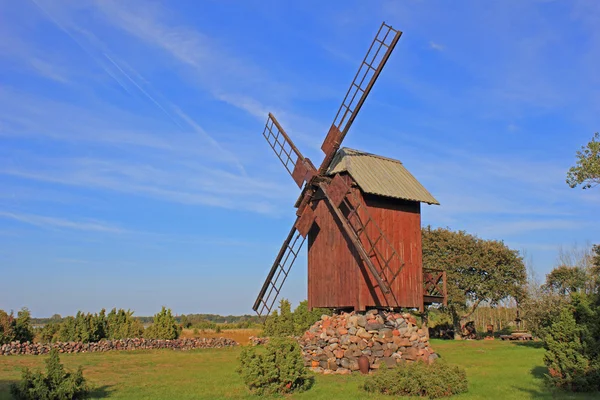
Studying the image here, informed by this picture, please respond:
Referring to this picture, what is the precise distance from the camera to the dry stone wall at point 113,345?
25.5 m

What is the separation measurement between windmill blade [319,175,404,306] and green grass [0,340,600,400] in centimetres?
407

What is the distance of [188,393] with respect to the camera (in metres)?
14.7

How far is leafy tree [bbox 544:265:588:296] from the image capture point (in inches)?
1375

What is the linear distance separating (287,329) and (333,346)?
53.8 feet

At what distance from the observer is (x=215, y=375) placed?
1866 centimetres

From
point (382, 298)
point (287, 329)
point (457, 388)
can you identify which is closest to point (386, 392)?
point (457, 388)

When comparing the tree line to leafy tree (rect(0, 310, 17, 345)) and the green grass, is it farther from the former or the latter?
the green grass

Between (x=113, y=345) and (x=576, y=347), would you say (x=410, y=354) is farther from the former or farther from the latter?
(x=113, y=345)

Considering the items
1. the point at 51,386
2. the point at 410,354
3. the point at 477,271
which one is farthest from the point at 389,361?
the point at 477,271

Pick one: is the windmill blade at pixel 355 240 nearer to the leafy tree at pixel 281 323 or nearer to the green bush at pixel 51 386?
the green bush at pixel 51 386

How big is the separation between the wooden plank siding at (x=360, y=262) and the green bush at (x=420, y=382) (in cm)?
421

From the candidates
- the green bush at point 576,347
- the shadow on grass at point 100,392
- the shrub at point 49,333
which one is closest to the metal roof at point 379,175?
the green bush at point 576,347

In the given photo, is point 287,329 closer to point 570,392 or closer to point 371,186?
point 371,186

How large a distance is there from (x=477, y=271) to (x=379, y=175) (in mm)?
20102
